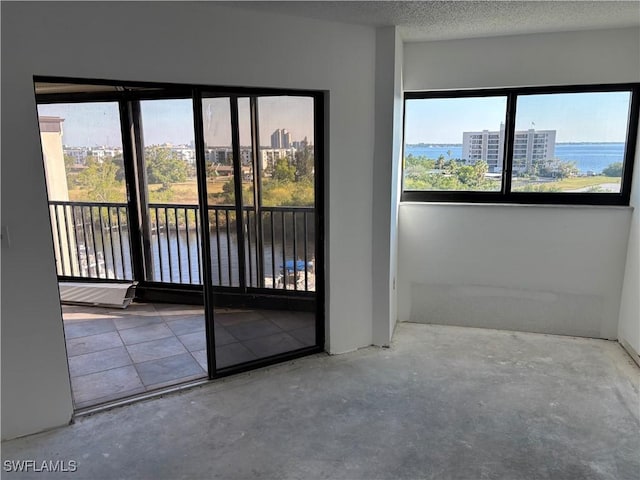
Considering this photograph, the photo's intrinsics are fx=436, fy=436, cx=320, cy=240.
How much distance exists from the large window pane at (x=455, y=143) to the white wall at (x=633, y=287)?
102 centimetres

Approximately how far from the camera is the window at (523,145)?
3561 millimetres

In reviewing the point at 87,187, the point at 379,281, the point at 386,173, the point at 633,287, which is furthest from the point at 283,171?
the point at 633,287

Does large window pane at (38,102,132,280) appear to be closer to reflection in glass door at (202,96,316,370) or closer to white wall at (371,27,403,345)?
reflection in glass door at (202,96,316,370)

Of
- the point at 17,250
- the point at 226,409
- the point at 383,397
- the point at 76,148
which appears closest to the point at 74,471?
the point at 226,409

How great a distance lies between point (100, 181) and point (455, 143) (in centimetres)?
363

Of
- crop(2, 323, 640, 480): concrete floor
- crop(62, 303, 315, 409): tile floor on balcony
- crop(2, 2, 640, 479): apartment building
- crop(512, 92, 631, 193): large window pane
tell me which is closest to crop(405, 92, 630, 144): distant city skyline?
crop(512, 92, 631, 193): large window pane

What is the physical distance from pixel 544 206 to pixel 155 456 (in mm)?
3431

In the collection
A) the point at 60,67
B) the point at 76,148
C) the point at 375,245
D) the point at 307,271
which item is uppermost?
the point at 60,67

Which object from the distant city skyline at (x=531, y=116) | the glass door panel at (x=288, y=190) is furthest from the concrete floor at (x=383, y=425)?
the distant city skyline at (x=531, y=116)

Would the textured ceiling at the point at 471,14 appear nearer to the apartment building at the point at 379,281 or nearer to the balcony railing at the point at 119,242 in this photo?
the apartment building at the point at 379,281

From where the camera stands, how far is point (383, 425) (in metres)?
2.59

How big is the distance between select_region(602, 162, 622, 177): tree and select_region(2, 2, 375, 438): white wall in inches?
83.7

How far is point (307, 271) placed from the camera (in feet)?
11.6

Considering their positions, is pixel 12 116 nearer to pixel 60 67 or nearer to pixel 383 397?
pixel 60 67
